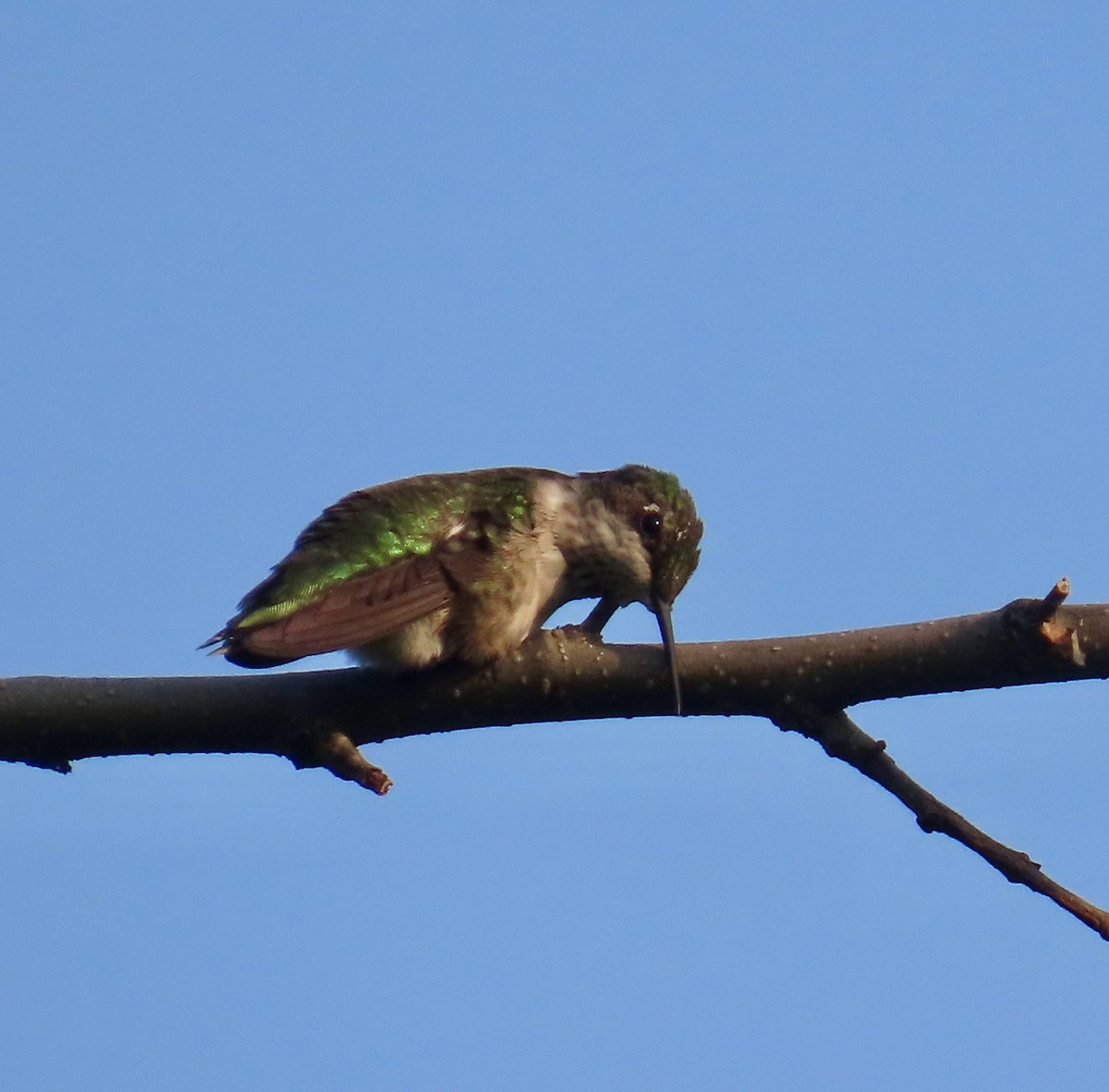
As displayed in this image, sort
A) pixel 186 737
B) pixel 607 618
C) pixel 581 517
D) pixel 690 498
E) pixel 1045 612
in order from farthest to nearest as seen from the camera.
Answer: pixel 690 498, pixel 581 517, pixel 607 618, pixel 186 737, pixel 1045 612

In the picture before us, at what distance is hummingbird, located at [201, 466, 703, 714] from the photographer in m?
5.07

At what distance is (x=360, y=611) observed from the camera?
5.19 metres

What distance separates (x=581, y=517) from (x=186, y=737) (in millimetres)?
2386

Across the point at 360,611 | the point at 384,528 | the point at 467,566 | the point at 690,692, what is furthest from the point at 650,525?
the point at 690,692

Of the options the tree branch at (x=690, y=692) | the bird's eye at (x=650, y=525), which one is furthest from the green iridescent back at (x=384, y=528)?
the bird's eye at (x=650, y=525)

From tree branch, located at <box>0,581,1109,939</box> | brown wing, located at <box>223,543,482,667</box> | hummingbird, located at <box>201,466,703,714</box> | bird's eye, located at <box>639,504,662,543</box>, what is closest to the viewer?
tree branch, located at <box>0,581,1109,939</box>

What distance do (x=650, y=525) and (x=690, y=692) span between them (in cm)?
205

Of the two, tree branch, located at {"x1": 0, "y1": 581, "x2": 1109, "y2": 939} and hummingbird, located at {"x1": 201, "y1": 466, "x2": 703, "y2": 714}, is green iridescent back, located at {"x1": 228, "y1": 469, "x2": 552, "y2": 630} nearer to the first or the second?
hummingbird, located at {"x1": 201, "y1": 466, "x2": 703, "y2": 714}

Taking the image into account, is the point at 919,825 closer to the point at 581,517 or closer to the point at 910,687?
the point at 910,687

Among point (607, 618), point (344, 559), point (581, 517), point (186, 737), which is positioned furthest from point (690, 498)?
point (186, 737)

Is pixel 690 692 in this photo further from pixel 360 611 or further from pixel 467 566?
pixel 467 566

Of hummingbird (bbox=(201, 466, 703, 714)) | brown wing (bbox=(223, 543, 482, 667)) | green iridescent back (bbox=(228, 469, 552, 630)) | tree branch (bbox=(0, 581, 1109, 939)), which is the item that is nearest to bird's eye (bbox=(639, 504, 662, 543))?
hummingbird (bbox=(201, 466, 703, 714))

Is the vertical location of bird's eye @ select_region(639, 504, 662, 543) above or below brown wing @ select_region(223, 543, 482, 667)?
above

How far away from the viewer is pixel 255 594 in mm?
5285
